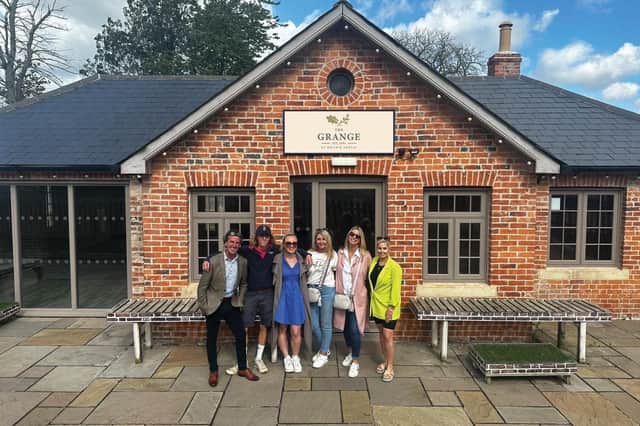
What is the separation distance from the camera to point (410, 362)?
5.04 meters

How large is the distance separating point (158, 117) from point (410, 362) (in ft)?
21.3

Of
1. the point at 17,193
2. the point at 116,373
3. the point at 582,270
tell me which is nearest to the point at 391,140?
the point at 582,270

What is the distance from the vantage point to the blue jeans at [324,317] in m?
4.76

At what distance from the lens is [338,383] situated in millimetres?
4484

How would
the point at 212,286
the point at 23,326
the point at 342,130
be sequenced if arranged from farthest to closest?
the point at 23,326
the point at 342,130
the point at 212,286

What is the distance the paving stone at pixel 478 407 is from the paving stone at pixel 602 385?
1.38 metres

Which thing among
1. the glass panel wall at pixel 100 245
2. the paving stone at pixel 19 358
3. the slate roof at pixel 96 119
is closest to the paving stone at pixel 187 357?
the paving stone at pixel 19 358

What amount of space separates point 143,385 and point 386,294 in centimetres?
299

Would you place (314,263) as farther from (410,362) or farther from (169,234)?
(169,234)

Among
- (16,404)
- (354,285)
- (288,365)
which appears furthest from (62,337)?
(354,285)

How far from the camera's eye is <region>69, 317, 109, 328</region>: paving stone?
6.38 metres

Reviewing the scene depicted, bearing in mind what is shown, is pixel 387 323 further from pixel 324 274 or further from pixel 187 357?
pixel 187 357

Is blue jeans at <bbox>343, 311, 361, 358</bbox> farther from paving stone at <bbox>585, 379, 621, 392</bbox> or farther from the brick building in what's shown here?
paving stone at <bbox>585, 379, 621, 392</bbox>

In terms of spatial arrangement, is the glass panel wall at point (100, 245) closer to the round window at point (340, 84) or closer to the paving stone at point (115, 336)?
the paving stone at point (115, 336)
